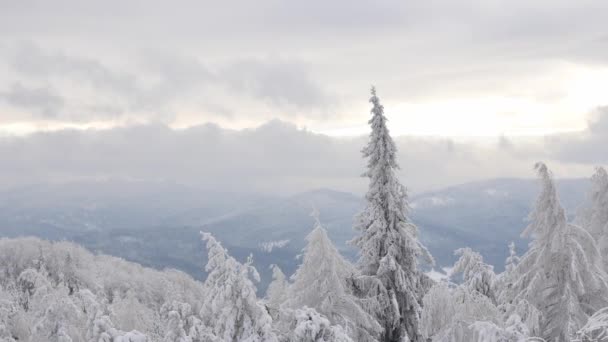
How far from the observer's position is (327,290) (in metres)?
18.2

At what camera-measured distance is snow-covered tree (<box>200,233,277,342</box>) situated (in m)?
12.2

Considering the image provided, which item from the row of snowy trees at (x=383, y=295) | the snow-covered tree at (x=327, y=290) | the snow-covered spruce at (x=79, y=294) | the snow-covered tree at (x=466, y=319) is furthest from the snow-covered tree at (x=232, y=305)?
Result: the snow-covered tree at (x=327, y=290)

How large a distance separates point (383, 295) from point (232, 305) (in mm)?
10085

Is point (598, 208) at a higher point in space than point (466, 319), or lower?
higher

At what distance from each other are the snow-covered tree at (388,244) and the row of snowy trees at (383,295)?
47 mm

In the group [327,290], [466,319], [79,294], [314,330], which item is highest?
[79,294]

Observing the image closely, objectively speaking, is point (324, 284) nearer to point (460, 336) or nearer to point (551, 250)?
point (460, 336)

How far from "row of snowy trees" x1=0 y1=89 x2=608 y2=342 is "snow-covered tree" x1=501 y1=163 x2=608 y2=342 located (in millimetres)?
35

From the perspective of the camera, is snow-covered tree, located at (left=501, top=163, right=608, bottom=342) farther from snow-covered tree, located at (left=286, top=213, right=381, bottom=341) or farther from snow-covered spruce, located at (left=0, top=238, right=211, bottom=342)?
snow-covered spruce, located at (left=0, top=238, right=211, bottom=342)

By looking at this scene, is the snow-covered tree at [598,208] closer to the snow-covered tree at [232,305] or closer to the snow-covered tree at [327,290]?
the snow-covered tree at [327,290]

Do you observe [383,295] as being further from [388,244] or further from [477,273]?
[477,273]

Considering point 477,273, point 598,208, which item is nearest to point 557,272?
point 477,273

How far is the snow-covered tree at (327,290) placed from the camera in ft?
58.6

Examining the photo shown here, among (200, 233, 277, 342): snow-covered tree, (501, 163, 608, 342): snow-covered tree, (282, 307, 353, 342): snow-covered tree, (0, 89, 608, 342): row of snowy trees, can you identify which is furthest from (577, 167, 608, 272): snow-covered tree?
(200, 233, 277, 342): snow-covered tree
